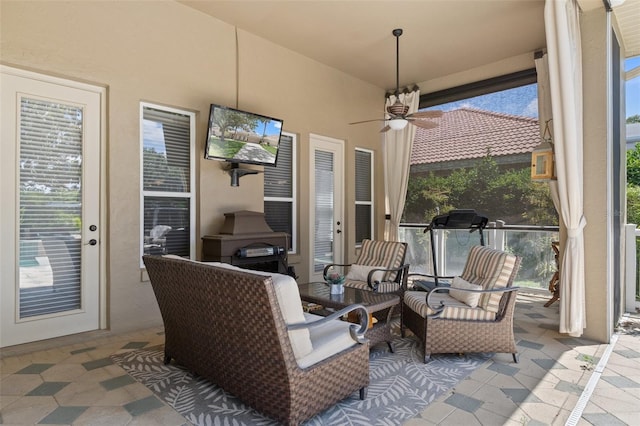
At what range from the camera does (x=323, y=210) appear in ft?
20.5

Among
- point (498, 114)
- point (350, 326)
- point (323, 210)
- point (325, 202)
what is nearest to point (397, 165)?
point (325, 202)

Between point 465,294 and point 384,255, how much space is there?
1.49 metres

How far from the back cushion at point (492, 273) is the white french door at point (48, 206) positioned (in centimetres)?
374

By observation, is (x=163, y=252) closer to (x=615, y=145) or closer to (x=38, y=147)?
(x=38, y=147)

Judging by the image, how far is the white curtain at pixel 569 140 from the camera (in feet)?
12.1

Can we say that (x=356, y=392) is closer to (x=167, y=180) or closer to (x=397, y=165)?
(x=167, y=180)

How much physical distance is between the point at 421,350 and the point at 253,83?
3.89m

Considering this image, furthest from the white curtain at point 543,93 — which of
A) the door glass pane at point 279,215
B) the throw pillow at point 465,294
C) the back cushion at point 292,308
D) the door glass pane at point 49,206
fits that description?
the door glass pane at point 49,206

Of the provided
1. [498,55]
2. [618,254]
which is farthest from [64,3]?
[618,254]

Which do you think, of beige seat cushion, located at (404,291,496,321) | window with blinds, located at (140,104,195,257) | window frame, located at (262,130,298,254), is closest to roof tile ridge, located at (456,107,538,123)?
window frame, located at (262,130,298,254)

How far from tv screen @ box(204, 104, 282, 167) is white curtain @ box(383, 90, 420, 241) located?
8.54 feet

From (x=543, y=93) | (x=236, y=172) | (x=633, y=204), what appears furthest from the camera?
(x=633, y=204)

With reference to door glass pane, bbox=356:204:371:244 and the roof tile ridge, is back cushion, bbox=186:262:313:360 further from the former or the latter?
the roof tile ridge

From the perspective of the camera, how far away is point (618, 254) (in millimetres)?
4215
